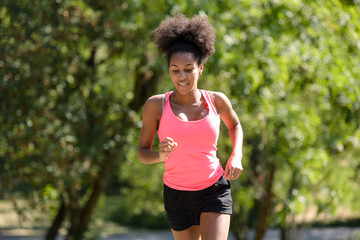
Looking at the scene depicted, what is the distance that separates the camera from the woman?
9.18ft

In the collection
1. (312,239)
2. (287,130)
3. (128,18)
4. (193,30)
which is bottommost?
(312,239)

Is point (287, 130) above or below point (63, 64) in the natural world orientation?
below

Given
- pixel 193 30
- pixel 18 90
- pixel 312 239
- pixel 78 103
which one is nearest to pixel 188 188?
pixel 193 30

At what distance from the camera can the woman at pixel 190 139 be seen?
2799mm

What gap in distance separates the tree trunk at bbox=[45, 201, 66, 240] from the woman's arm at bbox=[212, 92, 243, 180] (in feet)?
19.0

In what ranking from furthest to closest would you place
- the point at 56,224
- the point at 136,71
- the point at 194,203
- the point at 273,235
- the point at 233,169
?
the point at 273,235, the point at 56,224, the point at 136,71, the point at 194,203, the point at 233,169

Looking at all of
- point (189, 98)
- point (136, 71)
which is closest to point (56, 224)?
point (136, 71)

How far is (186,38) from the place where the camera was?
2.88 metres

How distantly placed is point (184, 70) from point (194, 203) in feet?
2.44

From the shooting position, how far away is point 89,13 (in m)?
6.96

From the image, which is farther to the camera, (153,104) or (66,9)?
(66,9)

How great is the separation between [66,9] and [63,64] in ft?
2.35

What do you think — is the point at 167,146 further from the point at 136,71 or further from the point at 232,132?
the point at 136,71

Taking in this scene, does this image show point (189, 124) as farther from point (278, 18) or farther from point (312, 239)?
point (312, 239)
